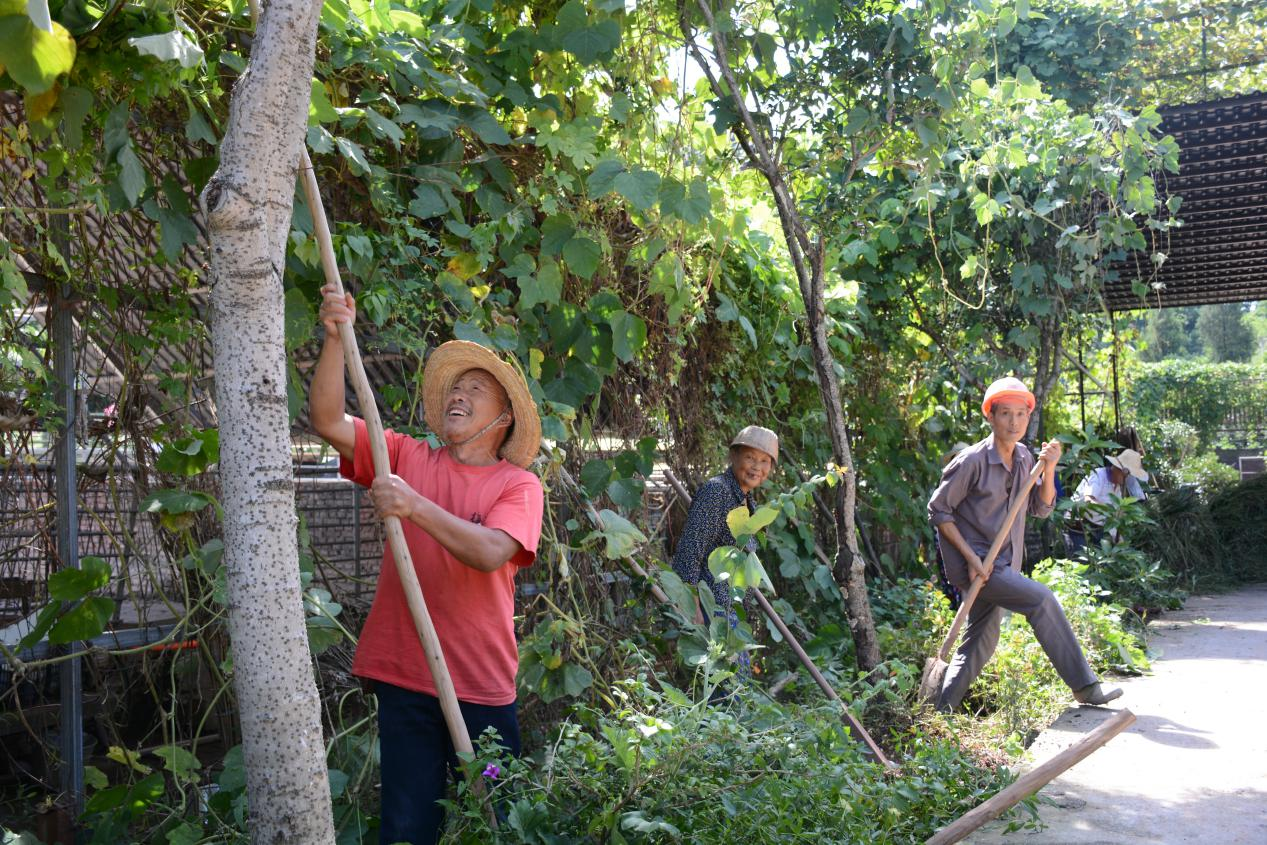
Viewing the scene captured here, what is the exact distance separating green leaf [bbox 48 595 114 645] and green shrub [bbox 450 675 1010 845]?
1.16 m

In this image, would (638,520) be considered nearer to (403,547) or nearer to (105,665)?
(105,665)

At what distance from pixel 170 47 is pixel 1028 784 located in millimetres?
3534

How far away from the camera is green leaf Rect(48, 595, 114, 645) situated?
3184mm

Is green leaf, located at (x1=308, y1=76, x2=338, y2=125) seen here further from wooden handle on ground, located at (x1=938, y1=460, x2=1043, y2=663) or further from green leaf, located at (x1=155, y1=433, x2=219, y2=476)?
wooden handle on ground, located at (x1=938, y1=460, x2=1043, y2=663)

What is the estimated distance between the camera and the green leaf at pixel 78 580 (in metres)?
3.17

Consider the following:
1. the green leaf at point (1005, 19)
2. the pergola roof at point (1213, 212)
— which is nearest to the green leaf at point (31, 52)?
the green leaf at point (1005, 19)

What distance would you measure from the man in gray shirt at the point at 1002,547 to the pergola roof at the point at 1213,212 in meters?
3.99

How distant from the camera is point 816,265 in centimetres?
529

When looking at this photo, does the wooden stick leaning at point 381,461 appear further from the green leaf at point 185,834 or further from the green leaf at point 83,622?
the green leaf at point 83,622

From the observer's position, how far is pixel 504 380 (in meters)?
3.37

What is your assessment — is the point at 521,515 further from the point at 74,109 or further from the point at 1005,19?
the point at 1005,19

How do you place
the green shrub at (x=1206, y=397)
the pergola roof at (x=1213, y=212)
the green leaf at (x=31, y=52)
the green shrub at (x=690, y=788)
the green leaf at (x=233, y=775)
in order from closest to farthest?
the green leaf at (x=31, y=52), the green shrub at (x=690, y=788), the green leaf at (x=233, y=775), the pergola roof at (x=1213, y=212), the green shrub at (x=1206, y=397)

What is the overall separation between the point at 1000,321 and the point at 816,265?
4.87 meters

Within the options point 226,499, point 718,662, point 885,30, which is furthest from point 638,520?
point 226,499
